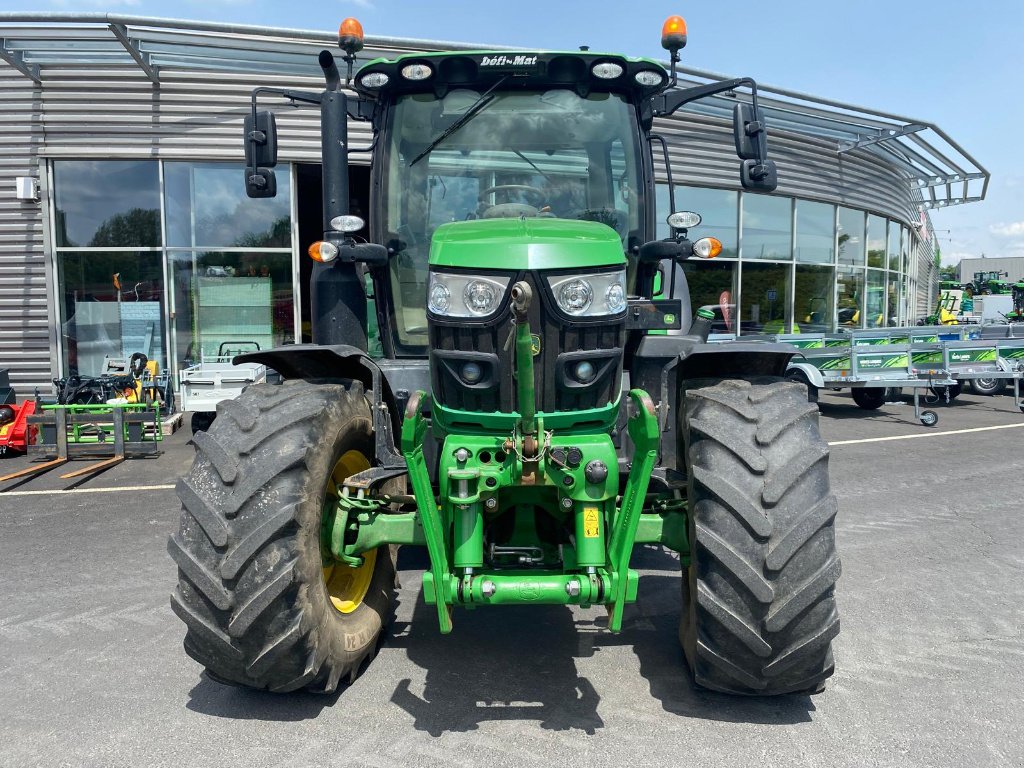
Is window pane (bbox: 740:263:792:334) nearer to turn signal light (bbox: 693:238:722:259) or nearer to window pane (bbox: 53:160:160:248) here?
window pane (bbox: 53:160:160:248)

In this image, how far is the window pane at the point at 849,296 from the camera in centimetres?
1752

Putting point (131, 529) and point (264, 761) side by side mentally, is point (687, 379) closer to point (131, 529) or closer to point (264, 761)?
point (264, 761)

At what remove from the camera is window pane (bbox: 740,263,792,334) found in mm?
15672

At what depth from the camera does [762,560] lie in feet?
8.94

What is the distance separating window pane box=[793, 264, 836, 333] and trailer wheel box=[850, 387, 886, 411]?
405cm

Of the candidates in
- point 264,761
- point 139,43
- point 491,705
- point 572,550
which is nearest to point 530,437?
point 572,550

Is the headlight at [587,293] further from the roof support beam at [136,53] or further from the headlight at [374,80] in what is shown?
the roof support beam at [136,53]

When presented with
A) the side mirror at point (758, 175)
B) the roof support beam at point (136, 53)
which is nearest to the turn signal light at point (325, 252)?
the side mirror at point (758, 175)

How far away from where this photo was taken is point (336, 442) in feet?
10.3

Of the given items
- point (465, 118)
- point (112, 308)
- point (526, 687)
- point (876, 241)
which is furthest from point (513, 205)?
point (876, 241)

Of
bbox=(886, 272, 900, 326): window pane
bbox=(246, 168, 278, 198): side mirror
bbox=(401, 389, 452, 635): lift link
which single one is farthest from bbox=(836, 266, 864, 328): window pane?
bbox=(401, 389, 452, 635): lift link

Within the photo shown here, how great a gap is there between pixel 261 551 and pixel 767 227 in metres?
14.8

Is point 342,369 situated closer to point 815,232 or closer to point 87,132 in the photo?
point 87,132

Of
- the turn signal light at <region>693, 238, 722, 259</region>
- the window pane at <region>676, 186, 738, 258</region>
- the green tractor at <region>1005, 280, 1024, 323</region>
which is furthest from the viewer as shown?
the green tractor at <region>1005, 280, 1024, 323</region>
